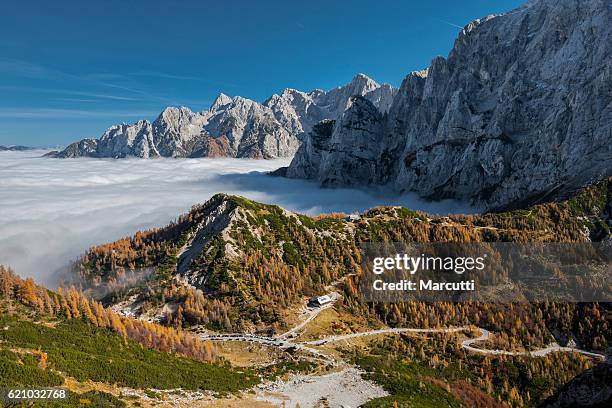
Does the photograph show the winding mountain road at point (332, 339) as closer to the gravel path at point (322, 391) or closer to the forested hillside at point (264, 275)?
the forested hillside at point (264, 275)

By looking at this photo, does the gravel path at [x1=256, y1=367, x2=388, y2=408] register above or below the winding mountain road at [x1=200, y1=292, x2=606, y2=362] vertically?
above

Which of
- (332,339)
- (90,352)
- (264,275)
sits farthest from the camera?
(264,275)

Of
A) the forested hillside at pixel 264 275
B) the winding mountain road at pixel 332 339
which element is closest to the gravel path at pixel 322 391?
the winding mountain road at pixel 332 339

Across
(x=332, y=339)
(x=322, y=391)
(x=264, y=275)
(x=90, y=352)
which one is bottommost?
(x=332, y=339)

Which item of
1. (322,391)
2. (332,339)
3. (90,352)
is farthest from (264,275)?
(90,352)

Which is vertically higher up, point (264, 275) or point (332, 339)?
point (264, 275)

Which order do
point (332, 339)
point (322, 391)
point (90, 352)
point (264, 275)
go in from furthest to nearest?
point (264, 275) → point (332, 339) → point (322, 391) → point (90, 352)

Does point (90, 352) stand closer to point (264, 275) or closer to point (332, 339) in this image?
point (332, 339)

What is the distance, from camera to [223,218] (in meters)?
173

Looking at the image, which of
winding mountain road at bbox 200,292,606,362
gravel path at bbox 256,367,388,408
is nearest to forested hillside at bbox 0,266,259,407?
gravel path at bbox 256,367,388,408

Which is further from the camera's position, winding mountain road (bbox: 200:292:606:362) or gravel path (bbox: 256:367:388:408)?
winding mountain road (bbox: 200:292:606:362)

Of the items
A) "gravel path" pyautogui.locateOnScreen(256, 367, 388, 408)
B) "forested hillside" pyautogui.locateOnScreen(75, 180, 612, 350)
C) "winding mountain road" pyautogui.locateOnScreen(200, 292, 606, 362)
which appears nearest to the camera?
"gravel path" pyautogui.locateOnScreen(256, 367, 388, 408)

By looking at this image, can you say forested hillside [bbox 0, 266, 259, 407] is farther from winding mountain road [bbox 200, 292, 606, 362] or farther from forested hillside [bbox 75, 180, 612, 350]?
forested hillside [bbox 75, 180, 612, 350]

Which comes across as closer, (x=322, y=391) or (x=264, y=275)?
(x=322, y=391)
